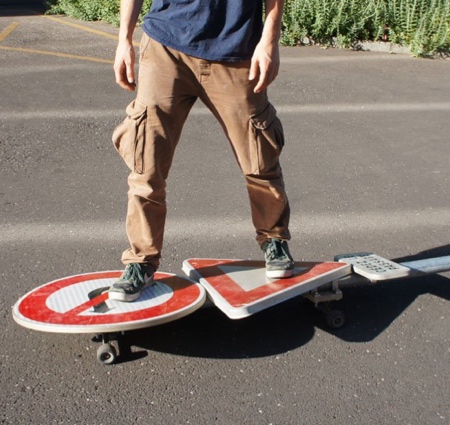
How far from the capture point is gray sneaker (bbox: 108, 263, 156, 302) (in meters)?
3.91

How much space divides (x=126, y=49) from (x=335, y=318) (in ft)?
5.39

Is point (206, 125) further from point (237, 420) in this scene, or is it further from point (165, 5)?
point (237, 420)

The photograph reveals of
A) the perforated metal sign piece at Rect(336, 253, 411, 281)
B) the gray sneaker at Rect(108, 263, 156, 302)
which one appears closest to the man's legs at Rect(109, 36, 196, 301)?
the gray sneaker at Rect(108, 263, 156, 302)

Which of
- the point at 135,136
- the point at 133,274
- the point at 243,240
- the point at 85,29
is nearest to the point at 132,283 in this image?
the point at 133,274

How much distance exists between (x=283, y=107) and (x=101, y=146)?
220 cm

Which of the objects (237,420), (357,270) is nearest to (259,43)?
(357,270)

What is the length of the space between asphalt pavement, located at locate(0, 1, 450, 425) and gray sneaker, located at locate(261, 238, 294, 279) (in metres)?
0.28

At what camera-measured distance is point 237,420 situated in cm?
341

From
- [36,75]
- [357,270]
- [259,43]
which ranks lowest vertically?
[36,75]

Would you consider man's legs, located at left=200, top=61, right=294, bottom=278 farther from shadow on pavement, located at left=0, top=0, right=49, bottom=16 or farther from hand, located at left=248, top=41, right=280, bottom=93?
shadow on pavement, located at left=0, top=0, right=49, bottom=16

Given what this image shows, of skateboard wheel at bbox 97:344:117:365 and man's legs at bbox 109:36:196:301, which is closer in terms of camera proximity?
skateboard wheel at bbox 97:344:117:365

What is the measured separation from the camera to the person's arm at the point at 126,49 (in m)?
3.91

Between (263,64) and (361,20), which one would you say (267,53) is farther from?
(361,20)

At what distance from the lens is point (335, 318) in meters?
4.16
